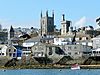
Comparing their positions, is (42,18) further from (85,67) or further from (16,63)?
(85,67)

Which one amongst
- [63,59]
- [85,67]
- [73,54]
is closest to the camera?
[85,67]

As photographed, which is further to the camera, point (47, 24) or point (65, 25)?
point (47, 24)

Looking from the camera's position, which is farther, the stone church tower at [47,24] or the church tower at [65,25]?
the stone church tower at [47,24]

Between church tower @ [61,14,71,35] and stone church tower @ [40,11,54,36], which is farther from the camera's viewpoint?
stone church tower @ [40,11,54,36]

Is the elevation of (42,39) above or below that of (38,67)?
above

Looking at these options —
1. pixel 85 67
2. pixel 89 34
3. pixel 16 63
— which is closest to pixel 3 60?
pixel 16 63

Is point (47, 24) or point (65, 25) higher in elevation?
point (47, 24)

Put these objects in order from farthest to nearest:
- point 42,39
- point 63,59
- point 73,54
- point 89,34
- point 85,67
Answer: point 89,34 → point 42,39 → point 73,54 → point 63,59 → point 85,67

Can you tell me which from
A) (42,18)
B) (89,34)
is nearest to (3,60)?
(89,34)

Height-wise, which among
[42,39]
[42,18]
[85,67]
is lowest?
[85,67]

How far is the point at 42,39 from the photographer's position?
11381 cm

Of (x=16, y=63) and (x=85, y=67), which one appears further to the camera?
(x=16, y=63)

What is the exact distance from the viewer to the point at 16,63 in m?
87.2

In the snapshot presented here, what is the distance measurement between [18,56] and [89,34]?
1493 inches
